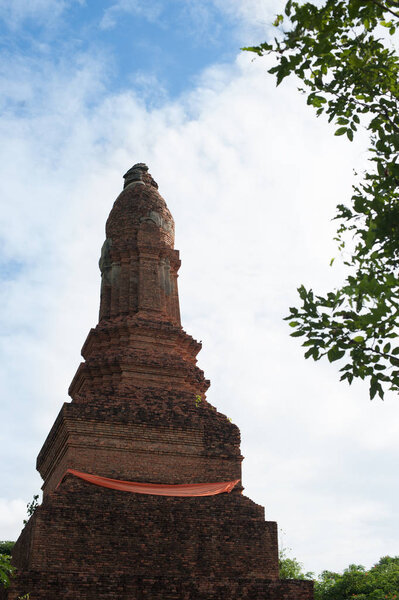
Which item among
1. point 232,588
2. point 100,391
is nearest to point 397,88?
point 232,588

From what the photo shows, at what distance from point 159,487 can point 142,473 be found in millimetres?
605

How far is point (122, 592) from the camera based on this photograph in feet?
44.8

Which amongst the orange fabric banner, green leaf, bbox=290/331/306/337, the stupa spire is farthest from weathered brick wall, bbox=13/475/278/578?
green leaf, bbox=290/331/306/337

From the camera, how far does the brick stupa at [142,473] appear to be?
1423cm

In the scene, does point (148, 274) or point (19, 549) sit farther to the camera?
point (148, 274)

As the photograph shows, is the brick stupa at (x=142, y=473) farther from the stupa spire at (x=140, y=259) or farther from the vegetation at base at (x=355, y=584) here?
the vegetation at base at (x=355, y=584)

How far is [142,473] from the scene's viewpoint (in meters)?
16.5

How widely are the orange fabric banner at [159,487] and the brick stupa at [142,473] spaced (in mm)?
168

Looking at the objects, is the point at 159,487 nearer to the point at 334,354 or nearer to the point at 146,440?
the point at 146,440

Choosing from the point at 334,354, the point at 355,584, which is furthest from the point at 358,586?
the point at 334,354

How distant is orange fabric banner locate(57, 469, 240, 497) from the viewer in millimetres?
15781

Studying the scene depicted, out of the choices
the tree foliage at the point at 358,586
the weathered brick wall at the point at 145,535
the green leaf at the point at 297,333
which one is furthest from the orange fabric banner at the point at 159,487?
the tree foliage at the point at 358,586

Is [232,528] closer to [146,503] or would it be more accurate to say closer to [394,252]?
[146,503]

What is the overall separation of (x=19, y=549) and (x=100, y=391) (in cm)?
432
